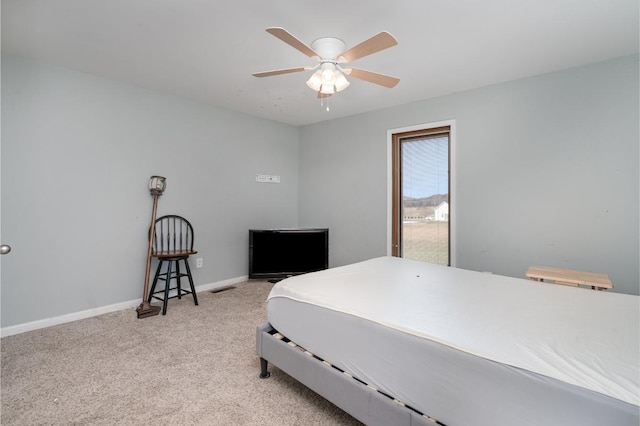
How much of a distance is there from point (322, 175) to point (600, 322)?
12.6ft

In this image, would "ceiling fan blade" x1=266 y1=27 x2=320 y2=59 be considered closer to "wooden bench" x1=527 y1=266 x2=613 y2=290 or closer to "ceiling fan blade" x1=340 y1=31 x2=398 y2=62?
"ceiling fan blade" x1=340 y1=31 x2=398 y2=62

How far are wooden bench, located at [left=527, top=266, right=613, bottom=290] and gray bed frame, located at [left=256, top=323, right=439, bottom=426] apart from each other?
1.96 metres

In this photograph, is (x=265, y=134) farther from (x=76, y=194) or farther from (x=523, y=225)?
(x=523, y=225)

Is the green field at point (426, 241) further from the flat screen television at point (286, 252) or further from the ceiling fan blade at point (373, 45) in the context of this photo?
the ceiling fan blade at point (373, 45)

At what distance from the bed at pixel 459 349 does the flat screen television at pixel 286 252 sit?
7.25 ft

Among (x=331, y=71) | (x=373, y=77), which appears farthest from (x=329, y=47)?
(x=373, y=77)

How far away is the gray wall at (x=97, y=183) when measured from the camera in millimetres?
2682

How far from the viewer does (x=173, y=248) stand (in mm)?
3643

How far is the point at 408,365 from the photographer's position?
4.20ft

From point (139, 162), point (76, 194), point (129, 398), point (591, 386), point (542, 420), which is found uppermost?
point (139, 162)

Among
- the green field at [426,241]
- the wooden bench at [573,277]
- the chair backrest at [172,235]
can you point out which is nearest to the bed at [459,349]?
the wooden bench at [573,277]

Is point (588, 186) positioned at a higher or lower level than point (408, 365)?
higher

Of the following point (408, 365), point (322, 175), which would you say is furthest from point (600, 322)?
point (322, 175)

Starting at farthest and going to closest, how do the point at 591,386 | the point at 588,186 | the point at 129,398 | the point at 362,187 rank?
the point at 362,187 → the point at 588,186 → the point at 129,398 → the point at 591,386
